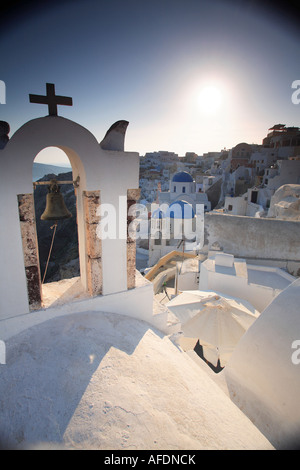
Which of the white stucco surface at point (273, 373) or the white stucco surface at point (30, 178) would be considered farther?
the white stucco surface at point (273, 373)

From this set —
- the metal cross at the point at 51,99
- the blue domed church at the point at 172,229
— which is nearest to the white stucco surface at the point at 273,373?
the metal cross at the point at 51,99

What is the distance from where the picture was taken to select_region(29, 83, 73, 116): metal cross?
2396 mm

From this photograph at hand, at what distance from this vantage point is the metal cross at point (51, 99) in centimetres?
240

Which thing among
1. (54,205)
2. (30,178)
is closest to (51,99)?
(30,178)

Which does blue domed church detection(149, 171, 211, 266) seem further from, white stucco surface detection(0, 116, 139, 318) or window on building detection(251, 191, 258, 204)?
white stucco surface detection(0, 116, 139, 318)

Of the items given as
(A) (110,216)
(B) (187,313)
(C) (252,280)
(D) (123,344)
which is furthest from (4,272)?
(C) (252,280)

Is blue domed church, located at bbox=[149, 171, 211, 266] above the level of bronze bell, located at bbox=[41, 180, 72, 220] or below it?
below

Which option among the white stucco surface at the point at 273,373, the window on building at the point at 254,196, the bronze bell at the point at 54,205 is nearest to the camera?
the white stucco surface at the point at 273,373

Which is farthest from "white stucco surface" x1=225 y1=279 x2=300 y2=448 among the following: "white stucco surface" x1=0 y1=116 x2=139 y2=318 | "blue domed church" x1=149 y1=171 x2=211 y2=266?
"blue domed church" x1=149 y1=171 x2=211 y2=266

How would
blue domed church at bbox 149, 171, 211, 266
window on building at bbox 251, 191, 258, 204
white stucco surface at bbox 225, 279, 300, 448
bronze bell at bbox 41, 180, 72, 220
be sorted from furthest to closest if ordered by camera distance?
window on building at bbox 251, 191, 258, 204 → blue domed church at bbox 149, 171, 211, 266 → bronze bell at bbox 41, 180, 72, 220 → white stucco surface at bbox 225, 279, 300, 448

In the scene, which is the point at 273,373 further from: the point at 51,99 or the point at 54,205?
the point at 51,99

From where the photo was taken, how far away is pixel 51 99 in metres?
2.44

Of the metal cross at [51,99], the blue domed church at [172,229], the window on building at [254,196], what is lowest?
the blue domed church at [172,229]

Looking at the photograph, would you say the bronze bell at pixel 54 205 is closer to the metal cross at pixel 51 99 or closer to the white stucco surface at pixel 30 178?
the white stucco surface at pixel 30 178
